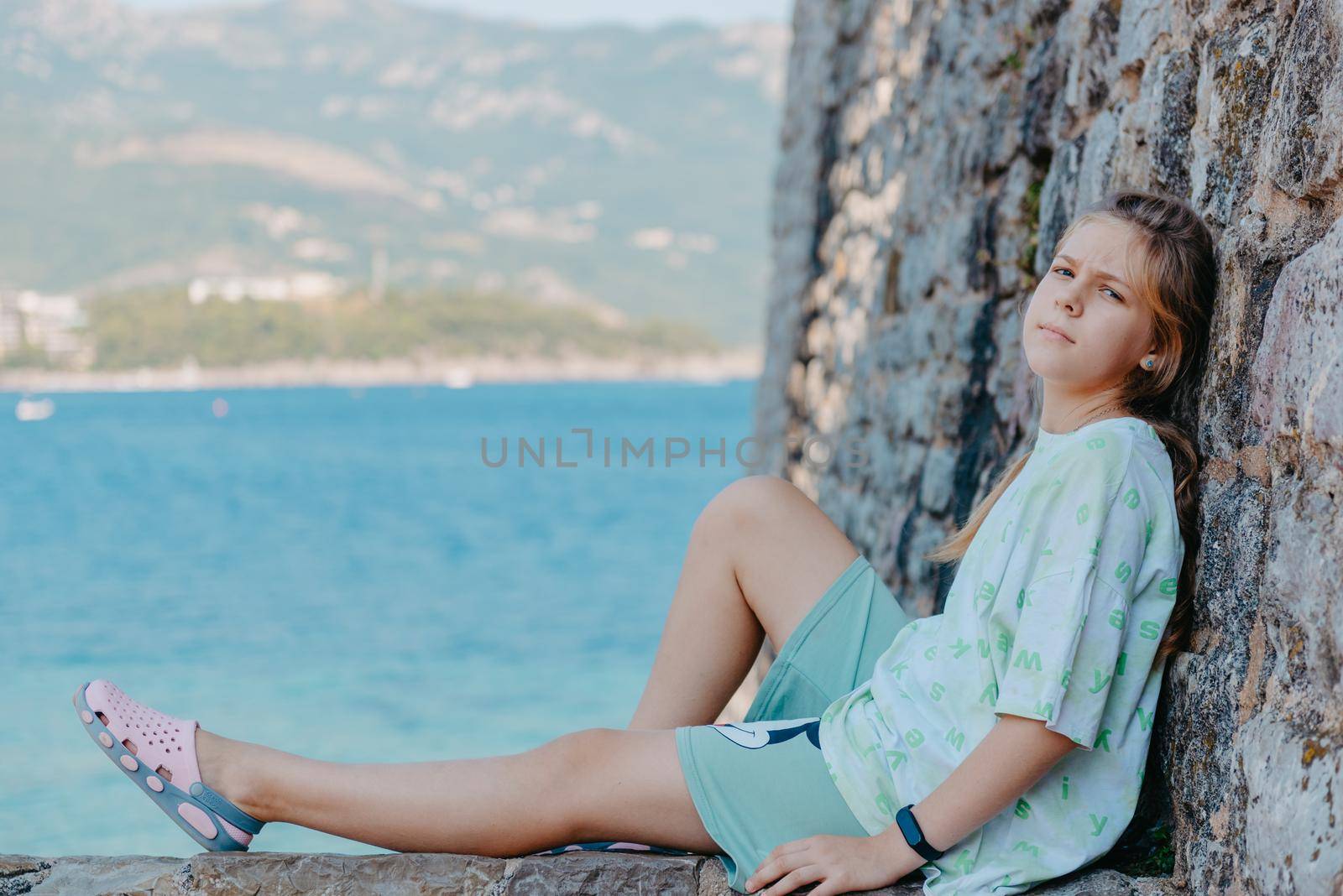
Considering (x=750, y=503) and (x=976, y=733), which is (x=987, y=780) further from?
(x=750, y=503)

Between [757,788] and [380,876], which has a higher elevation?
[757,788]

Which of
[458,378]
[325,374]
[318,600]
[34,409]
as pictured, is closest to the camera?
[318,600]

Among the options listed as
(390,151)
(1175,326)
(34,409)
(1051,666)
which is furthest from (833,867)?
(390,151)

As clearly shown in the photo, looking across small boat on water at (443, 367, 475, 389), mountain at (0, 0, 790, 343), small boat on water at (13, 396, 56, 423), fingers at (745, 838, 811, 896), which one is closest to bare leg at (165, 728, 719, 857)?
fingers at (745, 838, 811, 896)

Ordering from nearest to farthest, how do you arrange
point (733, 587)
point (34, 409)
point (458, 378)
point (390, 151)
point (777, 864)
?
point (777, 864)
point (733, 587)
point (34, 409)
point (458, 378)
point (390, 151)

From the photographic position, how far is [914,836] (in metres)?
1.36

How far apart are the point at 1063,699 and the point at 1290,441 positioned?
1.14 ft

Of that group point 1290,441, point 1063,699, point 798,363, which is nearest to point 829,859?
point 1063,699

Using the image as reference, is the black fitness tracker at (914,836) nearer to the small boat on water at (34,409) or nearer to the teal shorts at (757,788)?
the teal shorts at (757,788)

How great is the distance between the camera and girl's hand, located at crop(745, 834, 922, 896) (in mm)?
1374

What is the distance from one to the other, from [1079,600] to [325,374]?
61.4 meters

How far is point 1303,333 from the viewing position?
1.17m

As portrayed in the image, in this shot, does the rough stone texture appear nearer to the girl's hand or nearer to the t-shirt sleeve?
the t-shirt sleeve

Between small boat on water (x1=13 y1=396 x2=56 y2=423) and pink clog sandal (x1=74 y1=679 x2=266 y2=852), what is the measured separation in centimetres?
5241
